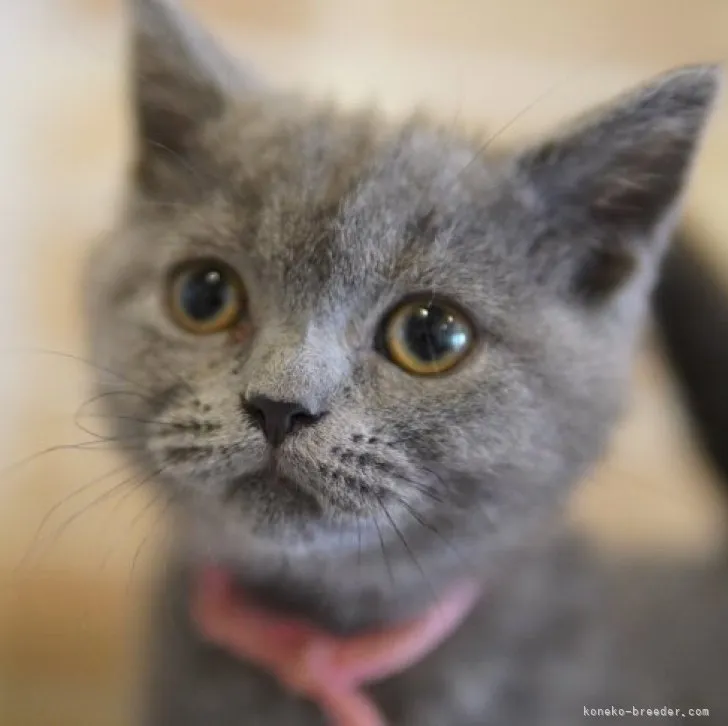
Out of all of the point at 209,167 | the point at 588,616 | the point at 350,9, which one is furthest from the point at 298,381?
the point at 350,9

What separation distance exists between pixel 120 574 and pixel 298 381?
1.40 ft

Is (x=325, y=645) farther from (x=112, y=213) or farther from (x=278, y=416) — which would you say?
(x=112, y=213)

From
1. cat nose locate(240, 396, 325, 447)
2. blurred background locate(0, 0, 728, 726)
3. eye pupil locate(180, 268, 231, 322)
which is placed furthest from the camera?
blurred background locate(0, 0, 728, 726)

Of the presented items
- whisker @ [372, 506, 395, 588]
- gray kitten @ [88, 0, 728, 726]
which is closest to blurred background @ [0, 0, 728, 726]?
gray kitten @ [88, 0, 728, 726]

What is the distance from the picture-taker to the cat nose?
0.56 metres

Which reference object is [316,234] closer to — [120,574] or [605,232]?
[605,232]

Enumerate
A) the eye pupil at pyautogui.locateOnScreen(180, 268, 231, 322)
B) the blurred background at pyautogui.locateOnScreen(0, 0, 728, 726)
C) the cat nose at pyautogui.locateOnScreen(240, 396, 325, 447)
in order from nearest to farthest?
the cat nose at pyautogui.locateOnScreen(240, 396, 325, 447) → the eye pupil at pyautogui.locateOnScreen(180, 268, 231, 322) → the blurred background at pyautogui.locateOnScreen(0, 0, 728, 726)

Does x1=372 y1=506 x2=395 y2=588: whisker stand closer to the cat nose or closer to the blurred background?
the cat nose

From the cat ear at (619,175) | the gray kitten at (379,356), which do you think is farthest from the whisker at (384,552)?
the cat ear at (619,175)

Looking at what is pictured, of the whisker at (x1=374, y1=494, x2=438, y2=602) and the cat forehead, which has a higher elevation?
the cat forehead

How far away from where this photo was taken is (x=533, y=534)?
2.44 feet

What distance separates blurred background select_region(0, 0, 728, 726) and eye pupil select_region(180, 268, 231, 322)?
0.12m

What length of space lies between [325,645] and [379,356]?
24 cm

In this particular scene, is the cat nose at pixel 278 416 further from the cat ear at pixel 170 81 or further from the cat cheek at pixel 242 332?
the cat ear at pixel 170 81
